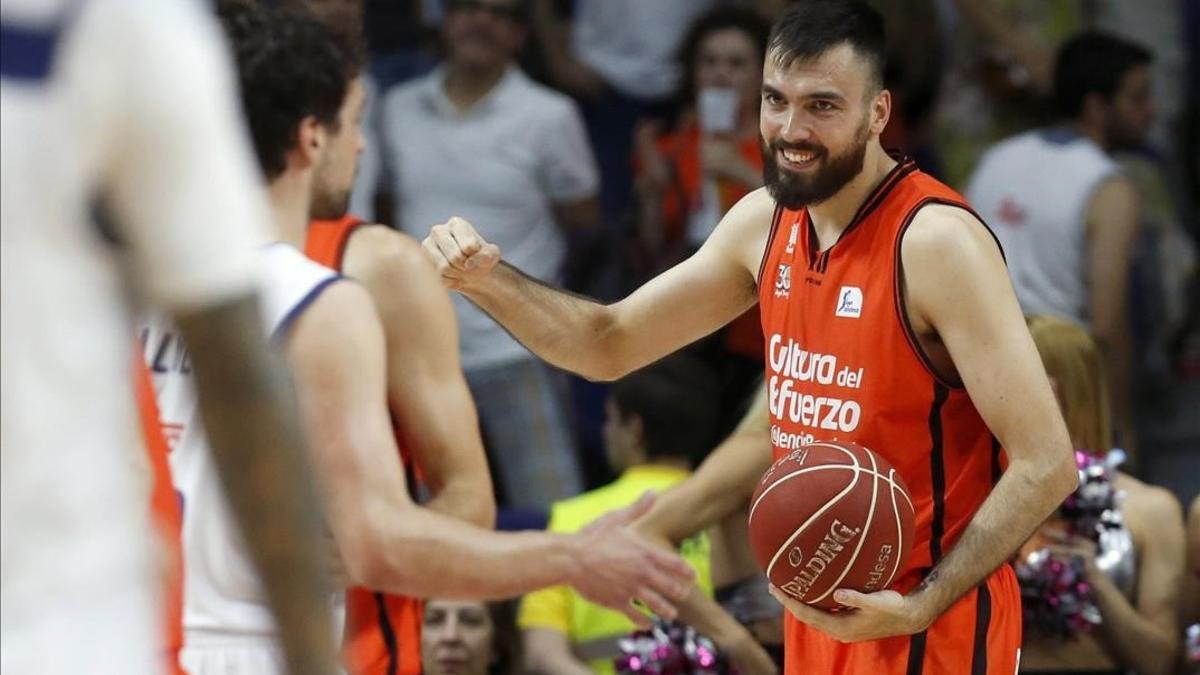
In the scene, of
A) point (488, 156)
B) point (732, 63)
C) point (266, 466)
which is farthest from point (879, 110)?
point (488, 156)

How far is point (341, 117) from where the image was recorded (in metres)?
4.75

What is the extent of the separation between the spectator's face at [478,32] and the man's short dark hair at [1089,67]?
2.25m

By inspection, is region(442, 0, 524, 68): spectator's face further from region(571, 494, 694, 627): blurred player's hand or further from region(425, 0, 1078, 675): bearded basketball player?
region(571, 494, 694, 627): blurred player's hand

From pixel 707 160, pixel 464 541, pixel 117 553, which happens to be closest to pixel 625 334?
pixel 464 541

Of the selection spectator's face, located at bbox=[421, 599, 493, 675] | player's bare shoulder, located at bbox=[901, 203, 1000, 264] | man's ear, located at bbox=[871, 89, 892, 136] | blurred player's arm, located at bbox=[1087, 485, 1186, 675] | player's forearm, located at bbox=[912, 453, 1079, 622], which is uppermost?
man's ear, located at bbox=[871, 89, 892, 136]

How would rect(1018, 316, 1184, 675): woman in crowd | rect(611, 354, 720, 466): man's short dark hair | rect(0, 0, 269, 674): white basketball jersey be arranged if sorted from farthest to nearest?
rect(611, 354, 720, 466): man's short dark hair
rect(1018, 316, 1184, 675): woman in crowd
rect(0, 0, 269, 674): white basketball jersey

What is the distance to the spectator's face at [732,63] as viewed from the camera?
818cm

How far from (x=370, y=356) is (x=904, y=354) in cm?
107

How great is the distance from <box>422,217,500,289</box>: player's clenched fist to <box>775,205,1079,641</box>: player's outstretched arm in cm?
95

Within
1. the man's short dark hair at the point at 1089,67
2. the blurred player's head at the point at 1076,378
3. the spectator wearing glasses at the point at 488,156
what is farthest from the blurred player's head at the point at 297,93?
the man's short dark hair at the point at 1089,67

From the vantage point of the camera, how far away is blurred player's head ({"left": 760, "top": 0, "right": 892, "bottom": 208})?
14.0 feet

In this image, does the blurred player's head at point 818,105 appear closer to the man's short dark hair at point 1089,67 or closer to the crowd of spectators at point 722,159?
the crowd of spectators at point 722,159

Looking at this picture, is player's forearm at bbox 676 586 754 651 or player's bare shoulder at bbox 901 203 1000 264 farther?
player's forearm at bbox 676 586 754 651

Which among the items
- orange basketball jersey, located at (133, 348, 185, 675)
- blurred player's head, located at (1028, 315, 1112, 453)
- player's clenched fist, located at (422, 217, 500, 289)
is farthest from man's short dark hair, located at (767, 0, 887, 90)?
blurred player's head, located at (1028, 315, 1112, 453)
